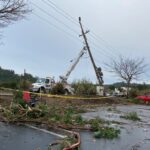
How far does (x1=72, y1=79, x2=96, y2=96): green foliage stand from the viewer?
178ft

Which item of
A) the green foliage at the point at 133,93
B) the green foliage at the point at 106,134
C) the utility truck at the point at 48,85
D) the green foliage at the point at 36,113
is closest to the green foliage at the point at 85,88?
the utility truck at the point at 48,85

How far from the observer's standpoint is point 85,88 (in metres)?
54.8

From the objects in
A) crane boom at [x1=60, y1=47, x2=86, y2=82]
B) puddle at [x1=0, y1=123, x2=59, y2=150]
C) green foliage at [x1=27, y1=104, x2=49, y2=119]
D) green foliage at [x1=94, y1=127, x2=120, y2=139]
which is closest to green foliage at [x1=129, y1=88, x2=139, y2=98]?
crane boom at [x1=60, y1=47, x2=86, y2=82]

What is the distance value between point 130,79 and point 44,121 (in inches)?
2199

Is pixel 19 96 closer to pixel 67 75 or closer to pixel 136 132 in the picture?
pixel 136 132

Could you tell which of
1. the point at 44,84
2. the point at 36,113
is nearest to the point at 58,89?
the point at 44,84

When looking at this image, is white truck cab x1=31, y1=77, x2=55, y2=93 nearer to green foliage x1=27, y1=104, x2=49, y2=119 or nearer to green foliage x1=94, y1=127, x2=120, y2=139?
green foliage x1=27, y1=104, x2=49, y2=119

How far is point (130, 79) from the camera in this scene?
240ft

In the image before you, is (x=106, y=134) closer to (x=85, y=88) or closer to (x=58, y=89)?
(x=58, y=89)

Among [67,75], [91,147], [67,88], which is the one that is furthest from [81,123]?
[67,75]

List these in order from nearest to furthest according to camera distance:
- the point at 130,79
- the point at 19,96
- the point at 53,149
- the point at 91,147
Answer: the point at 53,149
the point at 91,147
the point at 19,96
the point at 130,79

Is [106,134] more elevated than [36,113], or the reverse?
[36,113]

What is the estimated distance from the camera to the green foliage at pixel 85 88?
54406mm

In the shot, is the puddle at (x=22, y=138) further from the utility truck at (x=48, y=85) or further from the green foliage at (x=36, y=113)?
the utility truck at (x=48, y=85)
